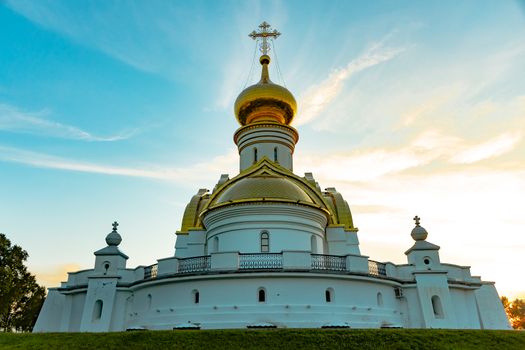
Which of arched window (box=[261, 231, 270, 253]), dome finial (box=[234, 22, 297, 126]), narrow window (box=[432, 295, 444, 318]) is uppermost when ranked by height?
dome finial (box=[234, 22, 297, 126])

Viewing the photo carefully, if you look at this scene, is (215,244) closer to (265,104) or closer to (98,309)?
(98,309)

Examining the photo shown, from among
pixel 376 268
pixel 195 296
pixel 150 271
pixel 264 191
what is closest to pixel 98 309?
pixel 150 271

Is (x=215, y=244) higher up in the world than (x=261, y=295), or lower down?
Answer: higher up

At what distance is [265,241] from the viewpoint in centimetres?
1653

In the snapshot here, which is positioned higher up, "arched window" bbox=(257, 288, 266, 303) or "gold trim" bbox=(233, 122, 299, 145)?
"gold trim" bbox=(233, 122, 299, 145)

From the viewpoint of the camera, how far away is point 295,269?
13.9 meters

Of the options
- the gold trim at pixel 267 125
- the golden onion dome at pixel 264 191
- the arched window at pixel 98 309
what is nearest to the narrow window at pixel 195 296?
the golden onion dome at pixel 264 191

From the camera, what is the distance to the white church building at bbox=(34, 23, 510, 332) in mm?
13828

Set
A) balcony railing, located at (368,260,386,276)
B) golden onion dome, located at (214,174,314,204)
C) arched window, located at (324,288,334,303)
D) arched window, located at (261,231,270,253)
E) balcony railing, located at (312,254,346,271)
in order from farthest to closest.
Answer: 1. golden onion dome, located at (214,174,314,204)
2. arched window, located at (261,231,270,253)
3. balcony railing, located at (368,260,386,276)
4. balcony railing, located at (312,254,346,271)
5. arched window, located at (324,288,334,303)

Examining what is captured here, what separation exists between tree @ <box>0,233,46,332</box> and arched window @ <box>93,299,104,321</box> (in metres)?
13.8

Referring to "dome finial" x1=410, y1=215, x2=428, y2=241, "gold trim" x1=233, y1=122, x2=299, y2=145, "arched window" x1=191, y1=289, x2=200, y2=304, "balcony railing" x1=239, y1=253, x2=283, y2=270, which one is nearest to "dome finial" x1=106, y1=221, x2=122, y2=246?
"arched window" x1=191, y1=289, x2=200, y2=304

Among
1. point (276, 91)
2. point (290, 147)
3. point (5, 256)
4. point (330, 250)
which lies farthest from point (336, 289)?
point (5, 256)

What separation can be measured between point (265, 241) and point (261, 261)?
227cm

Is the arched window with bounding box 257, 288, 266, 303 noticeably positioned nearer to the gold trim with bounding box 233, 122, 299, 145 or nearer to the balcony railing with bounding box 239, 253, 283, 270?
the balcony railing with bounding box 239, 253, 283, 270
